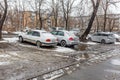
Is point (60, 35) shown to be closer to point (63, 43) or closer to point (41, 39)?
point (63, 43)

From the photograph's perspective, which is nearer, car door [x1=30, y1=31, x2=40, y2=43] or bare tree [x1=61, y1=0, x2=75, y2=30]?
car door [x1=30, y1=31, x2=40, y2=43]

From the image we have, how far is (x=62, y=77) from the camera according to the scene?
7613 millimetres

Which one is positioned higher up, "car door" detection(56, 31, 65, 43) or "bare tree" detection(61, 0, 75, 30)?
"bare tree" detection(61, 0, 75, 30)

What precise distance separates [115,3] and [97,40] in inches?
292

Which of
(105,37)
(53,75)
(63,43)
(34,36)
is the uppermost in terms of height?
(34,36)

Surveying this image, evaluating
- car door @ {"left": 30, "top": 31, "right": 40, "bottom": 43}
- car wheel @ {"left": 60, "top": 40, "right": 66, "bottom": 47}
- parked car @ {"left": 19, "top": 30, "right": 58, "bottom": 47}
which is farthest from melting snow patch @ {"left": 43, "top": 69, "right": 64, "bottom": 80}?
car wheel @ {"left": 60, "top": 40, "right": 66, "bottom": 47}

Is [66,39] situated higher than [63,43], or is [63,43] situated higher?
[66,39]

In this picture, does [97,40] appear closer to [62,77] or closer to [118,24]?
[62,77]

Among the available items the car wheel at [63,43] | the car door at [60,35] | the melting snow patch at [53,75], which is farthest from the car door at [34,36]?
the melting snow patch at [53,75]

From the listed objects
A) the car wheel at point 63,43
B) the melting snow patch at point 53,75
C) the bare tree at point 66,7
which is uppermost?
the bare tree at point 66,7

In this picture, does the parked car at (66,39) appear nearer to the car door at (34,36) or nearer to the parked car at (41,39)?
the parked car at (41,39)

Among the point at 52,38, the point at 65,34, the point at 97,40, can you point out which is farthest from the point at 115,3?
the point at 52,38

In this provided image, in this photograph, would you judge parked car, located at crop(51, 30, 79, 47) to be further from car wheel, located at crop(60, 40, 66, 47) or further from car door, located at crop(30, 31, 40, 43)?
car door, located at crop(30, 31, 40, 43)

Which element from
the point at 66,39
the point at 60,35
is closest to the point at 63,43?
the point at 66,39
